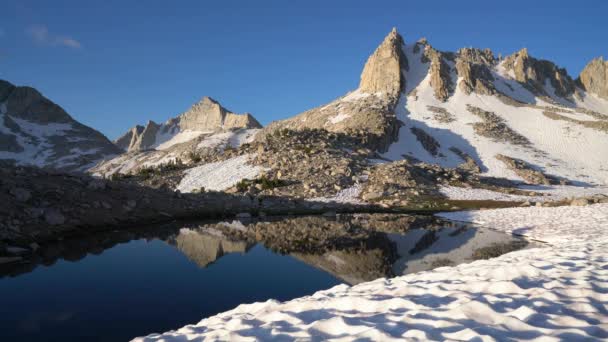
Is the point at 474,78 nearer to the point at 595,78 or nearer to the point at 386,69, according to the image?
the point at 386,69

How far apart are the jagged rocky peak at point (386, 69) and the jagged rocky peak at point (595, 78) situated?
109 meters

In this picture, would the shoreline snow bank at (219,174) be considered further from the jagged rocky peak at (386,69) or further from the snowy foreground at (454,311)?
the jagged rocky peak at (386,69)

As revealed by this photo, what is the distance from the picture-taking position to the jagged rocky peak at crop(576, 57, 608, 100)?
608ft

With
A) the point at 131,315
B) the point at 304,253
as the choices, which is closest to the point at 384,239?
the point at 304,253

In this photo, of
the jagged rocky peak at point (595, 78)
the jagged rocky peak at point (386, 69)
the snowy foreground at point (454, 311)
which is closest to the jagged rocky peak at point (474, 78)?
the jagged rocky peak at point (386, 69)

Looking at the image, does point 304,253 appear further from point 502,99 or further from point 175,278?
point 502,99

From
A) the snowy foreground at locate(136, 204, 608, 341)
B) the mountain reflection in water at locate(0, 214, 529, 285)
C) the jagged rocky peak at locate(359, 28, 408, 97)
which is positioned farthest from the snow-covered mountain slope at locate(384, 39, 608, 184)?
the snowy foreground at locate(136, 204, 608, 341)

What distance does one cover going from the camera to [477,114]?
4695 inches

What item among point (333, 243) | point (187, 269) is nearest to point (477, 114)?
point (333, 243)

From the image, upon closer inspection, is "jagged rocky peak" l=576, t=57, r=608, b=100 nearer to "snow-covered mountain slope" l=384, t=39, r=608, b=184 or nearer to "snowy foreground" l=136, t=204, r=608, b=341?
"snow-covered mountain slope" l=384, t=39, r=608, b=184

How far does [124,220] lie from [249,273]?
14.4 m

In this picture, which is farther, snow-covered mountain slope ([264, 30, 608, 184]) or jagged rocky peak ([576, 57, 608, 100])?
jagged rocky peak ([576, 57, 608, 100])

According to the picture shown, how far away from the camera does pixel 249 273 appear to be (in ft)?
45.4

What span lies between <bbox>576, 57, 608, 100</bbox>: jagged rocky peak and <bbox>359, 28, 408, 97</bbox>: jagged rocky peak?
109195 millimetres
